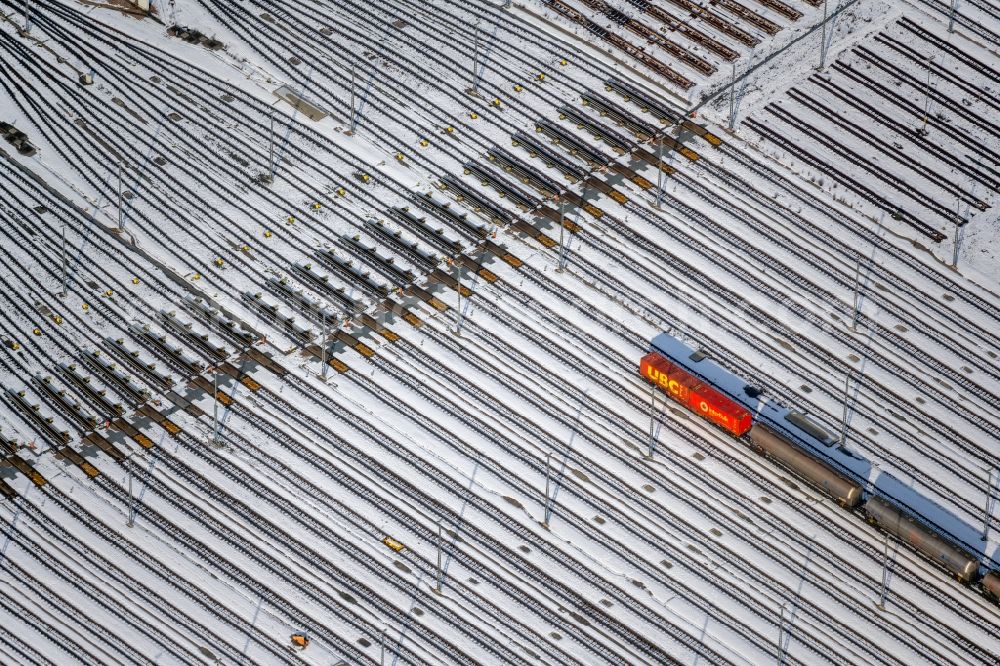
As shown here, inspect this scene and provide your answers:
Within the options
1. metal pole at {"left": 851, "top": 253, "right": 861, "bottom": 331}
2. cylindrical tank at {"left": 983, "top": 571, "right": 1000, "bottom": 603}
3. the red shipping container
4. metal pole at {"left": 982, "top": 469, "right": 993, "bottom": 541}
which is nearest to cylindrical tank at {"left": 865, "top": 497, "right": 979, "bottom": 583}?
cylindrical tank at {"left": 983, "top": 571, "right": 1000, "bottom": 603}

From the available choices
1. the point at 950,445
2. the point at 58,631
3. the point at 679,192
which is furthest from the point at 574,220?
the point at 58,631

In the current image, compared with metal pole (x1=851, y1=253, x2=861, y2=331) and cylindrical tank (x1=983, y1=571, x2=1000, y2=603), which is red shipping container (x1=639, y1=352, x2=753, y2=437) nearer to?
metal pole (x1=851, y1=253, x2=861, y2=331)

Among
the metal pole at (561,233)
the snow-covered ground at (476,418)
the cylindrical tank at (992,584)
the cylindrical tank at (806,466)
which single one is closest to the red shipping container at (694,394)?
the cylindrical tank at (806,466)

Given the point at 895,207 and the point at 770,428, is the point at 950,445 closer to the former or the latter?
the point at 770,428

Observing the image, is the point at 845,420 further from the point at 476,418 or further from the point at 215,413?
the point at 215,413

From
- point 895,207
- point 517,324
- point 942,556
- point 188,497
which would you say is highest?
point 895,207

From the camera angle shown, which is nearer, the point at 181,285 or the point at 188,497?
the point at 188,497

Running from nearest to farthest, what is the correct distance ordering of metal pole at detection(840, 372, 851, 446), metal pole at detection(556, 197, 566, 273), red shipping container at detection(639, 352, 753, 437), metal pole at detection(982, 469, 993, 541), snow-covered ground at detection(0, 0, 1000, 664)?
snow-covered ground at detection(0, 0, 1000, 664) → metal pole at detection(982, 469, 993, 541) → red shipping container at detection(639, 352, 753, 437) → metal pole at detection(840, 372, 851, 446) → metal pole at detection(556, 197, 566, 273)
